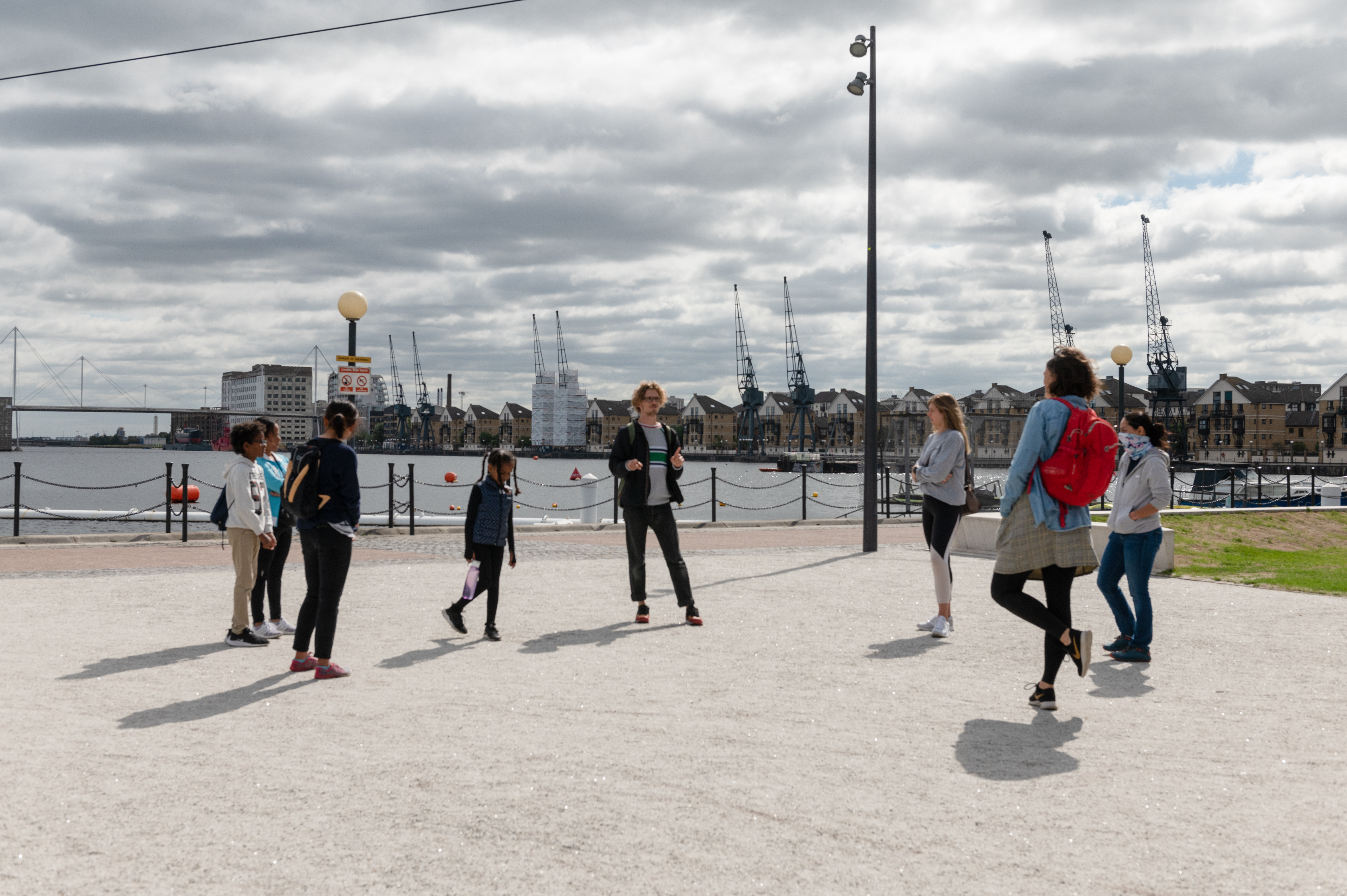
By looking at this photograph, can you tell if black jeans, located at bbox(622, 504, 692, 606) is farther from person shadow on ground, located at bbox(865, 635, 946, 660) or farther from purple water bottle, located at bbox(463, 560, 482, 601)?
person shadow on ground, located at bbox(865, 635, 946, 660)

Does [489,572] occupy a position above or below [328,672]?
above

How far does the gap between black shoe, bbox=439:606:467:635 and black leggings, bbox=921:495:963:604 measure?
11.2 feet

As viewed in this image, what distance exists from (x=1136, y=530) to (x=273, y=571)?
6.03 metres

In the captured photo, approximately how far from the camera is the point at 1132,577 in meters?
6.88

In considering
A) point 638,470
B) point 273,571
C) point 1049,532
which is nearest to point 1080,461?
point 1049,532

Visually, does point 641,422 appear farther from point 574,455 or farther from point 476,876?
point 574,455

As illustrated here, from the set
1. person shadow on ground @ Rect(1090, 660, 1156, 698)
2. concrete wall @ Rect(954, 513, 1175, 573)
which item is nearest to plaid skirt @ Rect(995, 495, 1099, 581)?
person shadow on ground @ Rect(1090, 660, 1156, 698)

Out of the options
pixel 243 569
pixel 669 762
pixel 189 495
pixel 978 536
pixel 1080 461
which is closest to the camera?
pixel 669 762

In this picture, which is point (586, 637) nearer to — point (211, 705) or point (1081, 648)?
point (211, 705)

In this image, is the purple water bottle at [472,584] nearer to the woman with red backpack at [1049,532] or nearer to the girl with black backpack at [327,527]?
the girl with black backpack at [327,527]

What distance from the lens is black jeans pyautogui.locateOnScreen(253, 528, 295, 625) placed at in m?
7.66

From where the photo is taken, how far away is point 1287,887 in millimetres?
3236

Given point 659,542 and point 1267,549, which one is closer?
point 659,542

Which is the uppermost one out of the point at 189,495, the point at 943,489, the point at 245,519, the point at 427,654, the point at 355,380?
the point at 355,380
